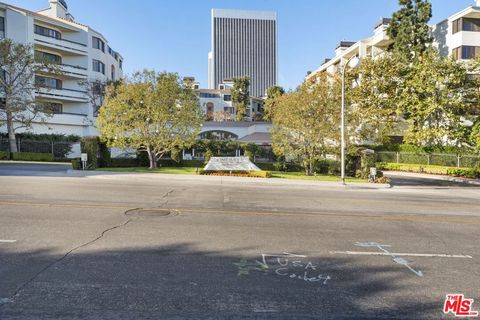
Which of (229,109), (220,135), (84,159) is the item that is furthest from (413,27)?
(229,109)

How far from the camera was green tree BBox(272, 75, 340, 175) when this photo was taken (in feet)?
80.2

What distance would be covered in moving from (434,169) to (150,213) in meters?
31.2

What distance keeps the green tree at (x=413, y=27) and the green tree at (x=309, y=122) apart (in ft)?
60.4

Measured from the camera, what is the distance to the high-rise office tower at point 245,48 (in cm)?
18012

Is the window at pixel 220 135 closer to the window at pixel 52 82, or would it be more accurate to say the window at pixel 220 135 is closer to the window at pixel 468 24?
the window at pixel 52 82

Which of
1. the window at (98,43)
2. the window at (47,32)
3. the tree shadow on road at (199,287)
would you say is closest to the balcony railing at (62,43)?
the window at (47,32)

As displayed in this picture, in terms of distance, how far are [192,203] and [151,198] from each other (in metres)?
1.79

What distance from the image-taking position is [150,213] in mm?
9438

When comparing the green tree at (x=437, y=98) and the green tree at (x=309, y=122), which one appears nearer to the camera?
the green tree at (x=309, y=122)

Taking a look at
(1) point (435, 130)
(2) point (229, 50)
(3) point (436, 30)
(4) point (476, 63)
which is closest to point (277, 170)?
(1) point (435, 130)

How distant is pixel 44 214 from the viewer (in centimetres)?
878

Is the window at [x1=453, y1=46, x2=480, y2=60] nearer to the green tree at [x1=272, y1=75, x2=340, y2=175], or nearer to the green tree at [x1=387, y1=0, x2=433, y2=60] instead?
the green tree at [x1=387, y1=0, x2=433, y2=60]

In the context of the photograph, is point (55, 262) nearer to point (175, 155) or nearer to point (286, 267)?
point (286, 267)

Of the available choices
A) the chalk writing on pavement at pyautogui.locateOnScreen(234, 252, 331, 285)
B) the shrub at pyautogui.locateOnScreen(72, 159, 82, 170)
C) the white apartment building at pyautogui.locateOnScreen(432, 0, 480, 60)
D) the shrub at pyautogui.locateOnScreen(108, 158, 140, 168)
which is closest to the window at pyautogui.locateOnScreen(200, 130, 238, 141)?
the shrub at pyautogui.locateOnScreen(108, 158, 140, 168)
